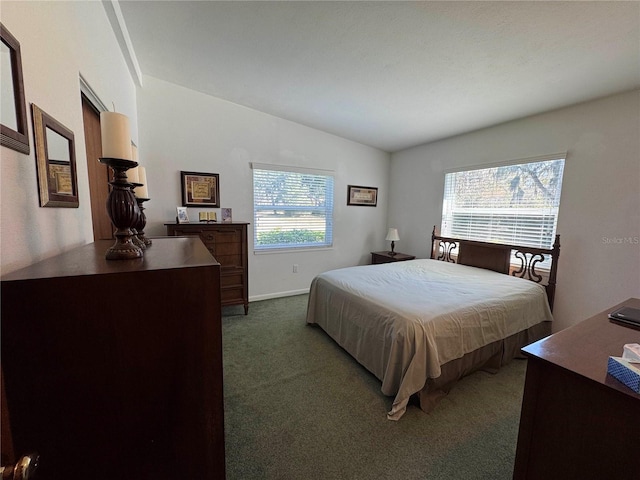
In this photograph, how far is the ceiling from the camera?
5.37 feet

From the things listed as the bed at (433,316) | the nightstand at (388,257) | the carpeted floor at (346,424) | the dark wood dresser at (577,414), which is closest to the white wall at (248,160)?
the nightstand at (388,257)

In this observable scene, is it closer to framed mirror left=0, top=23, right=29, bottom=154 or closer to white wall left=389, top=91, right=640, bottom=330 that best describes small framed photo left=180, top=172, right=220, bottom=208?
framed mirror left=0, top=23, right=29, bottom=154

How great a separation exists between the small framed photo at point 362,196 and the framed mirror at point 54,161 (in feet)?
11.9

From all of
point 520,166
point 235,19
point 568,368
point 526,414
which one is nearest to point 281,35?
point 235,19

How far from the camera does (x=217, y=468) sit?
32.8 inches

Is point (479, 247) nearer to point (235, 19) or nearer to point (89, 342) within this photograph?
point (235, 19)

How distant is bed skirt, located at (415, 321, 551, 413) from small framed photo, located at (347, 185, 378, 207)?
2.85 meters

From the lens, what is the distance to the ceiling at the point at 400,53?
5.37ft

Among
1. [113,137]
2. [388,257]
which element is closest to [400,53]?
[113,137]

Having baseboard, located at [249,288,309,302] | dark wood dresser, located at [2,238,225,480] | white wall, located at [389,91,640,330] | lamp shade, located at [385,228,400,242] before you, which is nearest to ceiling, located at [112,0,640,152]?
white wall, located at [389,91,640,330]

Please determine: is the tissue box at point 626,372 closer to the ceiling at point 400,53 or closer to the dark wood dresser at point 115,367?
the dark wood dresser at point 115,367

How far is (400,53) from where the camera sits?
2031 mm

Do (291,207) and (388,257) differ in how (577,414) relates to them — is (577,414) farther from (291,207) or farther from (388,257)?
(291,207)

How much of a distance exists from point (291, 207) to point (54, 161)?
302 centimetres
